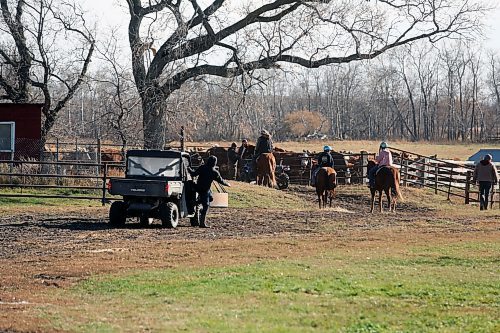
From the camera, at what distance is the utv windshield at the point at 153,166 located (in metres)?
21.0

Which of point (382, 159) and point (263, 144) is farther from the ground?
point (263, 144)

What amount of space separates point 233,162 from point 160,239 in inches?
909

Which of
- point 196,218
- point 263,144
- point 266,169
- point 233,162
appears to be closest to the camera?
point 196,218

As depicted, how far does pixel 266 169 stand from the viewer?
35.2 m

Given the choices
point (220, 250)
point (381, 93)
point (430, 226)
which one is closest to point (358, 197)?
point (430, 226)

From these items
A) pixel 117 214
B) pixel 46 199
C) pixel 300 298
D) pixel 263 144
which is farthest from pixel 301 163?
pixel 300 298

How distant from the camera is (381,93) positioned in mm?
131250

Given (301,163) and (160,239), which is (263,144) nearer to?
(301,163)

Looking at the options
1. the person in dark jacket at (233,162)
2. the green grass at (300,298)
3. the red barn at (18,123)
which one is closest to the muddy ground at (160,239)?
the green grass at (300,298)

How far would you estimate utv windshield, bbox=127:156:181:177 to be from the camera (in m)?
21.0

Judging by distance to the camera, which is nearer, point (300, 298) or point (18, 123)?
point (300, 298)

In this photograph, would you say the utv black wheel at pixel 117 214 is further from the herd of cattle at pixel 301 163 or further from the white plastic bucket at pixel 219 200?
the herd of cattle at pixel 301 163

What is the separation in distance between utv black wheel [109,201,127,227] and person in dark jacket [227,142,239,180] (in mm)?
20051

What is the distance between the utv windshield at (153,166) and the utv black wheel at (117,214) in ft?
2.67
